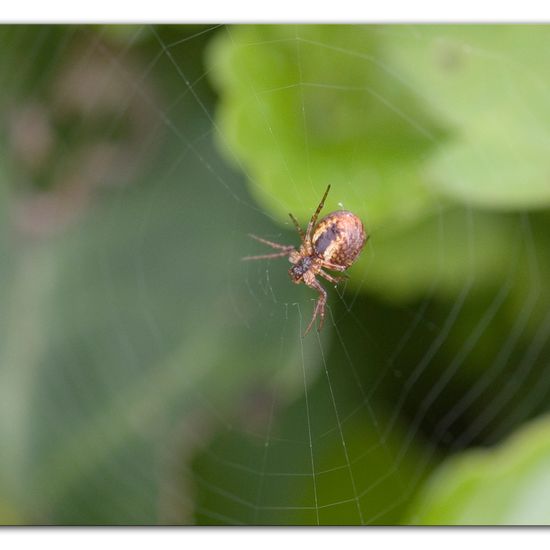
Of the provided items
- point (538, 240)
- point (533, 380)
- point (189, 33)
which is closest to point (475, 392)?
point (533, 380)

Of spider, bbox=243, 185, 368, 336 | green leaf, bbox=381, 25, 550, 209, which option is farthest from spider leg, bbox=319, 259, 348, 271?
green leaf, bbox=381, 25, 550, 209

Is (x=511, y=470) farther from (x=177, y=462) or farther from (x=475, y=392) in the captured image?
(x=177, y=462)

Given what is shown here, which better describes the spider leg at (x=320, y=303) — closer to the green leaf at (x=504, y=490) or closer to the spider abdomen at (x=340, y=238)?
the spider abdomen at (x=340, y=238)
